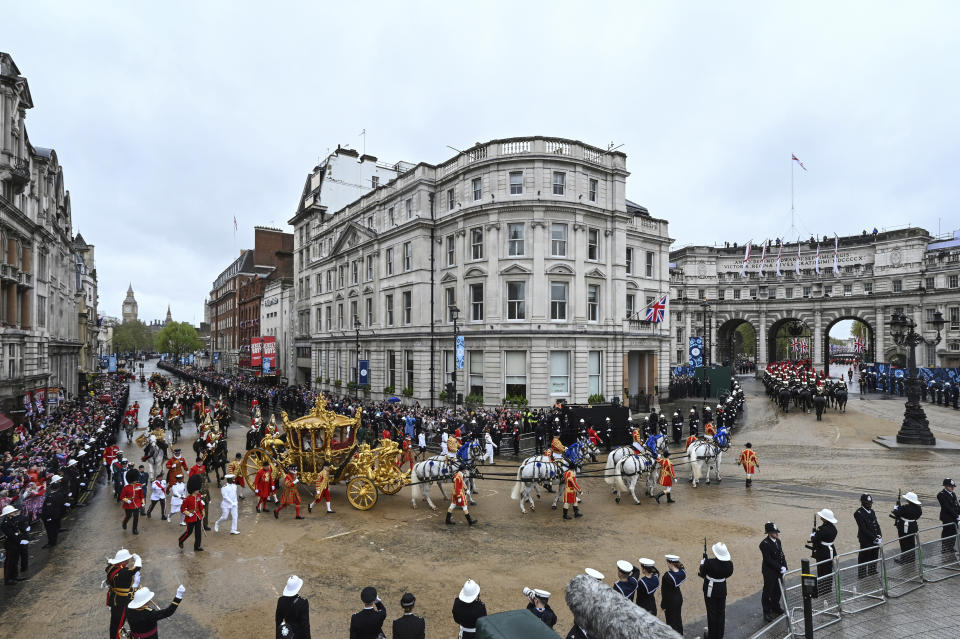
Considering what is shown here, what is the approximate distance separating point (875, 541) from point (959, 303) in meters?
63.4

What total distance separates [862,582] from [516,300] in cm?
2263

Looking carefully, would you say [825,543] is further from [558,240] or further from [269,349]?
[269,349]

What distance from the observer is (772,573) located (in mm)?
8078

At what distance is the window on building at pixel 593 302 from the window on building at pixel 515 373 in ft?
16.1

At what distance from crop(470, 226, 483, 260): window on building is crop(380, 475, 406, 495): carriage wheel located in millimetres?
17982

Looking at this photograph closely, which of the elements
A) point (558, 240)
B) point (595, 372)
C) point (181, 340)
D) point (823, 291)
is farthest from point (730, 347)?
point (181, 340)

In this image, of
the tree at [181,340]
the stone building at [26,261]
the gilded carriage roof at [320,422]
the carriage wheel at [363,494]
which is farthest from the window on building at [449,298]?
the tree at [181,340]

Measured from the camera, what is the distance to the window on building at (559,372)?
2950 centimetres

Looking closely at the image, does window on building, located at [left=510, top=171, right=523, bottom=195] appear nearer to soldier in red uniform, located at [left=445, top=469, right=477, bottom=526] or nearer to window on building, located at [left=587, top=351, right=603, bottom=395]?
window on building, located at [left=587, top=351, right=603, bottom=395]

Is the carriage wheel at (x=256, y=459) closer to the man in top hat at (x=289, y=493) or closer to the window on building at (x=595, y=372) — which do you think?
the man in top hat at (x=289, y=493)

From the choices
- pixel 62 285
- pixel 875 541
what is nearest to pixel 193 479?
pixel 875 541

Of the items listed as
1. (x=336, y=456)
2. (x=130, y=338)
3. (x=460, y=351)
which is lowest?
(x=336, y=456)

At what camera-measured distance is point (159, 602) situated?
28.9 feet

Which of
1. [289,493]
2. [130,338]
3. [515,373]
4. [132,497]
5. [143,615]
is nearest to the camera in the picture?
[143,615]
